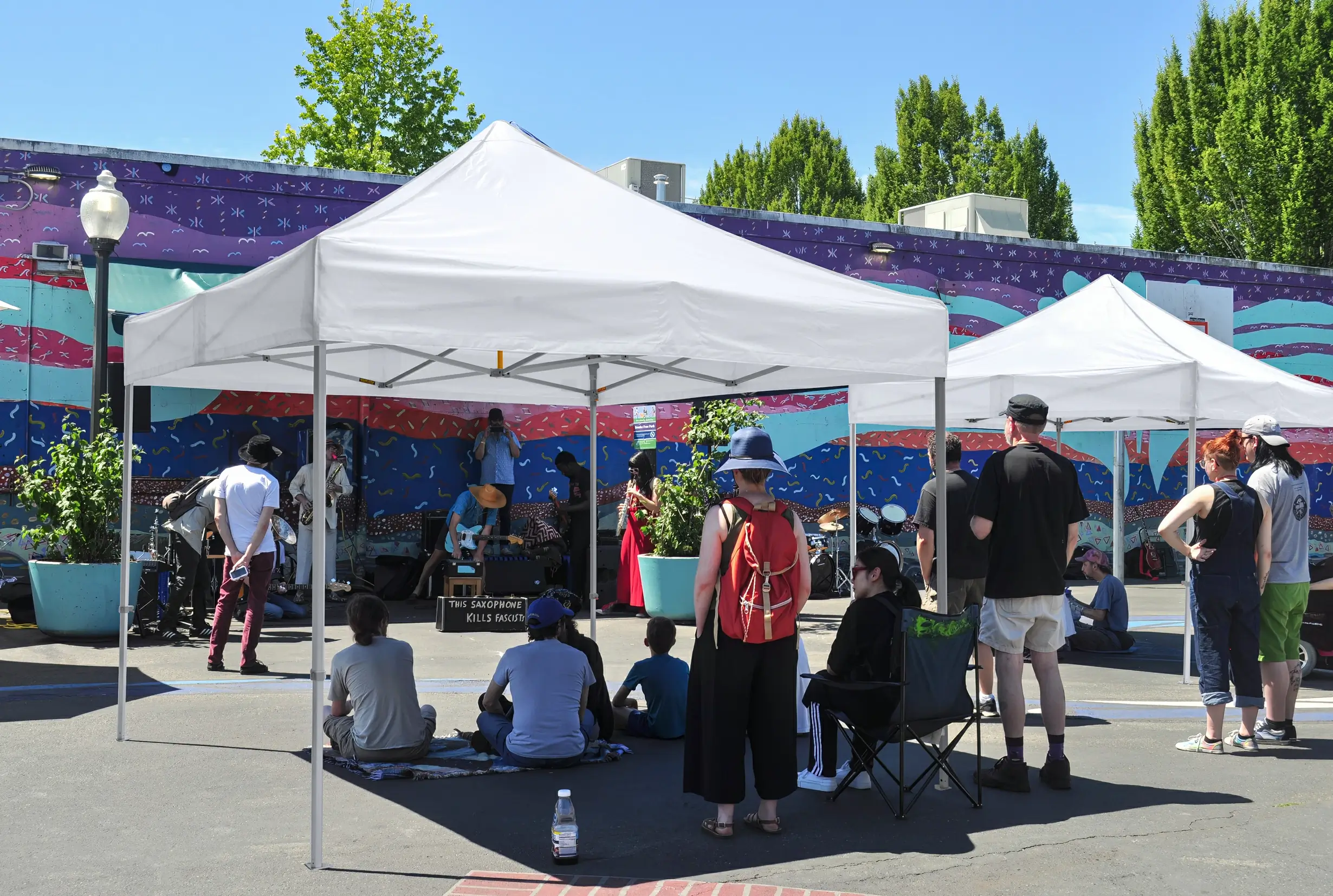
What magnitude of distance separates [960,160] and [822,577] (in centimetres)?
3417

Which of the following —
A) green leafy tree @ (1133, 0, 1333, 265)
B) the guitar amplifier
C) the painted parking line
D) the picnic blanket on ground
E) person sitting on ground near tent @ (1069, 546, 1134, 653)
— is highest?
green leafy tree @ (1133, 0, 1333, 265)

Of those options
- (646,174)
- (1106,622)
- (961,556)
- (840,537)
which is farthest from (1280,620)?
(646,174)

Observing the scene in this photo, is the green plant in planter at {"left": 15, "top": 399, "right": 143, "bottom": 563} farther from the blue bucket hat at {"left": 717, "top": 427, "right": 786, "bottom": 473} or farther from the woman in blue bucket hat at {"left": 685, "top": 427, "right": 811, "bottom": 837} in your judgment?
the woman in blue bucket hat at {"left": 685, "top": 427, "right": 811, "bottom": 837}

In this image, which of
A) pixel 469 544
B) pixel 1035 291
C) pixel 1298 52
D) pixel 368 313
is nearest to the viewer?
pixel 368 313

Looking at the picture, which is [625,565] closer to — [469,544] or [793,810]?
[469,544]

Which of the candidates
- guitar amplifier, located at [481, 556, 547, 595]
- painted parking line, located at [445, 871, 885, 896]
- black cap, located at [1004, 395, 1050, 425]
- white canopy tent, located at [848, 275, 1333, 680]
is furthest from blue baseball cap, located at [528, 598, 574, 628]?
guitar amplifier, located at [481, 556, 547, 595]

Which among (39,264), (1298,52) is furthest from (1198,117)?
(39,264)

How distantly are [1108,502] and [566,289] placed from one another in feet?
56.4

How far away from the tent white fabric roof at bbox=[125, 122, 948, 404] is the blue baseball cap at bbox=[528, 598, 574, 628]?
4.75ft

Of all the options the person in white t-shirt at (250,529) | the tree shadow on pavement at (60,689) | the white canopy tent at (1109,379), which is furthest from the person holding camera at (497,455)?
the tree shadow on pavement at (60,689)

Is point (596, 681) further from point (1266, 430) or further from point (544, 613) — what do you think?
point (1266, 430)

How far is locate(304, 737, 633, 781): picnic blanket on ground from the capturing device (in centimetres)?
661

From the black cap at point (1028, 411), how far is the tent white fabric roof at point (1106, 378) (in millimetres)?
3168

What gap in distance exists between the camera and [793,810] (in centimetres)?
611
